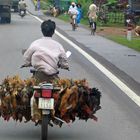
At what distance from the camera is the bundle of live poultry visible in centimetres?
804

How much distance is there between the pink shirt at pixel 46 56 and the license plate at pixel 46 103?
2.38 feet

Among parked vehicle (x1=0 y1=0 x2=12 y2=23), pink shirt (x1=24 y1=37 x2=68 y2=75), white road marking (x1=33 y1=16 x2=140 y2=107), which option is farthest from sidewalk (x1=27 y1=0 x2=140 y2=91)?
parked vehicle (x1=0 y1=0 x2=12 y2=23)

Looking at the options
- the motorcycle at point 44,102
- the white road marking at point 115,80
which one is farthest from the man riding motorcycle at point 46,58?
the white road marking at point 115,80

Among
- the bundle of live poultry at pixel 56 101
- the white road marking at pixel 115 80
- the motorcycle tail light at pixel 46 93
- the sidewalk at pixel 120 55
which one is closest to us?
the motorcycle tail light at pixel 46 93

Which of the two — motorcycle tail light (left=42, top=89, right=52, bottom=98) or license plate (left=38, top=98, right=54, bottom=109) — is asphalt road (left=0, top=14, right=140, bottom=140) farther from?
motorcycle tail light (left=42, top=89, right=52, bottom=98)

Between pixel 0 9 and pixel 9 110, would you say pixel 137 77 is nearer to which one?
pixel 9 110

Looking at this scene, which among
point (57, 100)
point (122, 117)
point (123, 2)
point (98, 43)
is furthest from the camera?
point (123, 2)

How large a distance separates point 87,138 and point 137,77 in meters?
6.14

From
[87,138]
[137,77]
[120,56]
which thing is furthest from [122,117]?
[120,56]

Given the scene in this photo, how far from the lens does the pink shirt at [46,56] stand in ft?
27.8

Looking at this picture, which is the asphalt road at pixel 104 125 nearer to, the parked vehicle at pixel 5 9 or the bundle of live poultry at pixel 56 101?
the bundle of live poultry at pixel 56 101

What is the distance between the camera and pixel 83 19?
177 feet

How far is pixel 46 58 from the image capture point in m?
8.48

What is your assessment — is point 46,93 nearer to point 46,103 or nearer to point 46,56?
point 46,103
